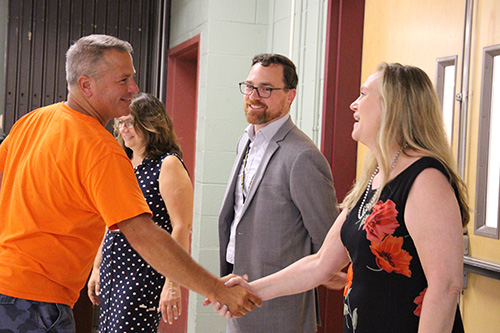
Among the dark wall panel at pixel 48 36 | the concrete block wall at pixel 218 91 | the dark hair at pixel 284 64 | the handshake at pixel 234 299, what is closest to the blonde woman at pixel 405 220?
the handshake at pixel 234 299

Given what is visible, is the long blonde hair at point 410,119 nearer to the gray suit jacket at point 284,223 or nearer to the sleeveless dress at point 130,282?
the gray suit jacket at point 284,223

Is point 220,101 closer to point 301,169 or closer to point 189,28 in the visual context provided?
point 189,28

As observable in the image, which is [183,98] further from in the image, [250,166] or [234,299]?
[234,299]

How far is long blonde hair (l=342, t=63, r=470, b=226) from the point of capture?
1.60 metres

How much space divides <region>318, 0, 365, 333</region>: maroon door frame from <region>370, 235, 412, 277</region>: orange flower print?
1410mm

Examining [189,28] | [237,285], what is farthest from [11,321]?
[189,28]

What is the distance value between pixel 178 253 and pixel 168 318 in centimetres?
72

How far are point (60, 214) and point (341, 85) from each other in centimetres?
169

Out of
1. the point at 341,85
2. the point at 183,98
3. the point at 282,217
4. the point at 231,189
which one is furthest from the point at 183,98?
the point at 282,217

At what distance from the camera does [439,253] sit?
57.4 inches

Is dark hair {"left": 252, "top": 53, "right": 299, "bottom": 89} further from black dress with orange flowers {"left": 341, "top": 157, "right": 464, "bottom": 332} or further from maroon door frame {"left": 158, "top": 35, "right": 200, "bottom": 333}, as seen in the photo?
maroon door frame {"left": 158, "top": 35, "right": 200, "bottom": 333}

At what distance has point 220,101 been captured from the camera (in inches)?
156

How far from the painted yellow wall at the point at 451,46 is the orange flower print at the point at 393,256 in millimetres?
694

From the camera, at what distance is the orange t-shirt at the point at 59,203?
1.72m
